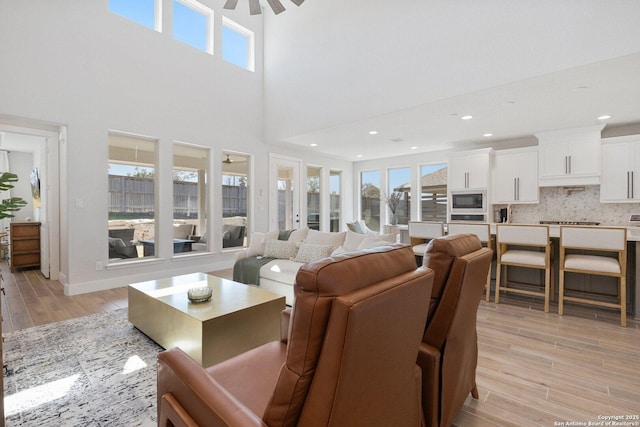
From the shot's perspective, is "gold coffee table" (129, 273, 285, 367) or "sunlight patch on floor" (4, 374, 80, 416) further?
"gold coffee table" (129, 273, 285, 367)

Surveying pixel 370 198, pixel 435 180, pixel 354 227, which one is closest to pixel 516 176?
pixel 435 180

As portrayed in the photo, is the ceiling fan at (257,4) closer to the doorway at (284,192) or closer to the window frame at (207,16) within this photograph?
the window frame at (207,16)

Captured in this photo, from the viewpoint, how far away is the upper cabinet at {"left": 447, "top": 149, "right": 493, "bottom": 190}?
565 cm

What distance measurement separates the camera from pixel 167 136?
16.4 feet

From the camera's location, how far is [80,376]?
2109 millimetres

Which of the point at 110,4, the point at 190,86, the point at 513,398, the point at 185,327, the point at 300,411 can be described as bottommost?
the point at 513,398

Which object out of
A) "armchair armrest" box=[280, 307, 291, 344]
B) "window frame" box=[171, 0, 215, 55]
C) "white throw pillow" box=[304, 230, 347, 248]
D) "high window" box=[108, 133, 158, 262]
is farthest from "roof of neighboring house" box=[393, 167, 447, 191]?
"armchair armrest" box=[280, 307, 291, 344]

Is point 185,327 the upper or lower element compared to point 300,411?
lower

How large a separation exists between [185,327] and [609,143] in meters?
6.12

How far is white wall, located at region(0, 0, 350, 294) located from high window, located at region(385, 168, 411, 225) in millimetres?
4276

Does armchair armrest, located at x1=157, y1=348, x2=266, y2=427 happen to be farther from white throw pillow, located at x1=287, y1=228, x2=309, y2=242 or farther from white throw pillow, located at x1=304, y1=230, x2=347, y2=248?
white throw pillow, located at x1=287, y1=228, x2=309, y2=242

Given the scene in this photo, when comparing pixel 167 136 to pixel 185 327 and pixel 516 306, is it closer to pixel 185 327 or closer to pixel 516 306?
pixel 185 327

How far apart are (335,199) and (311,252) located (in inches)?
183

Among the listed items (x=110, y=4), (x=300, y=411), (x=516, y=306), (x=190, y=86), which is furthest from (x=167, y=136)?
(x=516, y=306)
